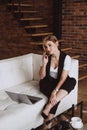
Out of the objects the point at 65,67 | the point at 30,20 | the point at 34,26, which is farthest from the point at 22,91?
the point at 30,20

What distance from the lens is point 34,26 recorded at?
617 centimetres

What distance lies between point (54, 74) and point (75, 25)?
9.53 feet

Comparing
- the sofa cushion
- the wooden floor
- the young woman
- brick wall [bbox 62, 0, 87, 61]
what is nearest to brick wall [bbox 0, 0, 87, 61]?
brick wall [bbox 62, 0, 87, 61]

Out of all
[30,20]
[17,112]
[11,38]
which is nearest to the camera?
[17,112]

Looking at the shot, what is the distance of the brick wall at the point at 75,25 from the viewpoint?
6.30 meters

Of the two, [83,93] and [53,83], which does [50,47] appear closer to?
[53,83]

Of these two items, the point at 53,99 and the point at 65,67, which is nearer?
the point at 53,99

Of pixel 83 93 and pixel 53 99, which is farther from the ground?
pixel 53 99

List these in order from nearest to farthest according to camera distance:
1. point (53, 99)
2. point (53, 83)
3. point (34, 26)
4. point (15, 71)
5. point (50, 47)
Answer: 1. point (53, 99)
2. point (50, 47)
3. point (53, 83)
4. point (15, 71)
5. point (34, 26)

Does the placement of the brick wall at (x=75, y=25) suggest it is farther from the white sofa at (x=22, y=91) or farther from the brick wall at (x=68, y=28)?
the white sofa at (x=22, y=91)

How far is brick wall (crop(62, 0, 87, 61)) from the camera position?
6.30 metres

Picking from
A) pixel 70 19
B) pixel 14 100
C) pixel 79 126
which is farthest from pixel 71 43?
pixel 79 126

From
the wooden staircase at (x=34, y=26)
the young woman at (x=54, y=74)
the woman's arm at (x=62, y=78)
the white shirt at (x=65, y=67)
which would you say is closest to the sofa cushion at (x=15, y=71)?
the young woman at (x=54, y=74)

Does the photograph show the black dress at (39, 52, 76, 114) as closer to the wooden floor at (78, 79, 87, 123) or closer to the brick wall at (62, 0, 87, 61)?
the wooden floor at (78, 79, 87, 123)
